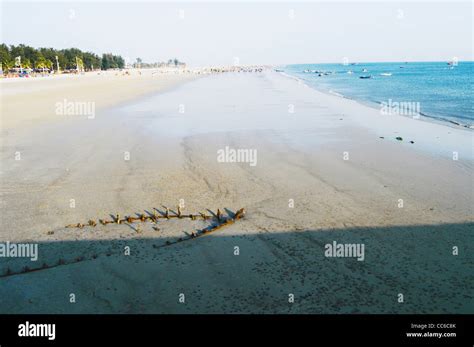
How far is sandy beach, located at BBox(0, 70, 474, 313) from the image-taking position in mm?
7094

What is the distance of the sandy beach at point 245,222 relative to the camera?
7.09 metres

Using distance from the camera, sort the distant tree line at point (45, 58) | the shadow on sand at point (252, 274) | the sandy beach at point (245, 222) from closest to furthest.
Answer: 1. the shadow on sand at point (252, 274)
2. the sandy beach at point (245, 222)
3. the distant tree line at point (45, 58)

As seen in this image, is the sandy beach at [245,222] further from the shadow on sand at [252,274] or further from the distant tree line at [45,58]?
the distant tree line at [45,58]

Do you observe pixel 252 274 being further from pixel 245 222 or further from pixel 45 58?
pixel 45 58

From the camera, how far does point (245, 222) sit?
10.3 metres

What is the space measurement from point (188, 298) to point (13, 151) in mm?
14840

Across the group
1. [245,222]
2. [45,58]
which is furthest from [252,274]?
[45,58]

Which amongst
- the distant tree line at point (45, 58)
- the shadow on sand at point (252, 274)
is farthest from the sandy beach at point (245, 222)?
the distant tree line at point (45, 58)

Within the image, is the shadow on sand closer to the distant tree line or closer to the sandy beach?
the sandy beach

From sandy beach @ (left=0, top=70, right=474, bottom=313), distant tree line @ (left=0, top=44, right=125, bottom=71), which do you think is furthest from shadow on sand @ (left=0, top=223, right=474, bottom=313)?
distant tree line @ (left=0, top=44, right=125, bottom=71)
